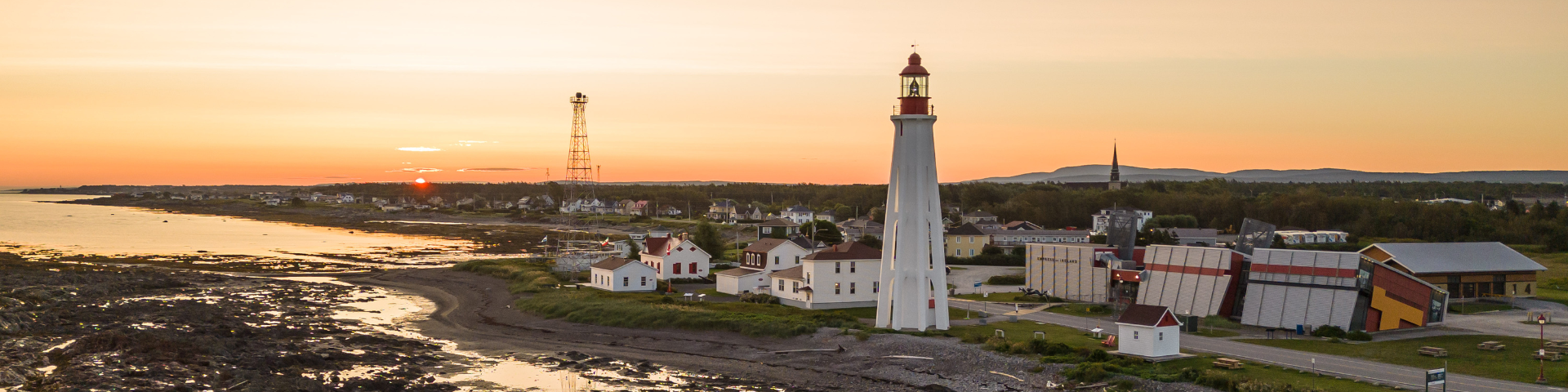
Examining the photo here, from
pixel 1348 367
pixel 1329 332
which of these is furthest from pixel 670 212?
pixel 1348 367

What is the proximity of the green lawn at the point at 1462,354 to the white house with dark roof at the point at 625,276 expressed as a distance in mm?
26497

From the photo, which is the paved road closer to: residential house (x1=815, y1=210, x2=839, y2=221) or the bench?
the bench

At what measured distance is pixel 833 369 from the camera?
28.8m

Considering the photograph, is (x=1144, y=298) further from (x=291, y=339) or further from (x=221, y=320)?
(x=221, y=320)

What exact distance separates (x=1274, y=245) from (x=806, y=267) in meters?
40.2

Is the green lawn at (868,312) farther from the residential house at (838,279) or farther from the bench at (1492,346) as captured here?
the bench at (1492,346)

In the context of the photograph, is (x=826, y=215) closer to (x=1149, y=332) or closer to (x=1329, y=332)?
(x=1329, y=332)

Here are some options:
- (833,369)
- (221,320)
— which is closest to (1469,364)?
(833,369)

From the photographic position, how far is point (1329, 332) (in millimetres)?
33031

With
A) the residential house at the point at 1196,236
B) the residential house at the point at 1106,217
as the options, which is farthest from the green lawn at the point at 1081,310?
the residential house at the point at 1106,217

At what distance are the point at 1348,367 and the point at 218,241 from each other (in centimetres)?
9779

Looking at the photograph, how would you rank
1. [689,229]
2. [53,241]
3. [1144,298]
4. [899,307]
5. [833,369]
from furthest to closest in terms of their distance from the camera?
[689,229]
[53,241]
[1144,298]
[899,307]
[833,369]

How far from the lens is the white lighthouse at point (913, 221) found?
105ft

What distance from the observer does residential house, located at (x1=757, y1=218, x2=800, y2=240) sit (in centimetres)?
8539
